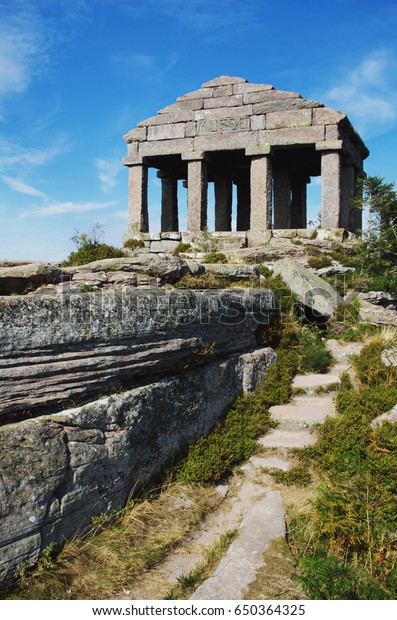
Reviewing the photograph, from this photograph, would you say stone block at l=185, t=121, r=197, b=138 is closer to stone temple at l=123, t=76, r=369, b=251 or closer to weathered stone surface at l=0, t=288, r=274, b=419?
stone temple at l=123, t=76, r=369, b=251

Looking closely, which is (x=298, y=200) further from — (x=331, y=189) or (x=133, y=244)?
(x=133, y=244)

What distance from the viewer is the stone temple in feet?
57.5

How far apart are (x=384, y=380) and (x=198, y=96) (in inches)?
560

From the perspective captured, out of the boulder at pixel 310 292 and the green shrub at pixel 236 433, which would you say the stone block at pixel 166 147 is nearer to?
the boulder at pixel 310 292

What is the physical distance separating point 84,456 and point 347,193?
16.6m

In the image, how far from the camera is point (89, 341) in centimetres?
555

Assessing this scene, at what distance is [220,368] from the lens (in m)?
7.80

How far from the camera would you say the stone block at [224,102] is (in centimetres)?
1842

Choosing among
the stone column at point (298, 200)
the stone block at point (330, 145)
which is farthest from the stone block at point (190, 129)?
the stone column at point (298, 200)

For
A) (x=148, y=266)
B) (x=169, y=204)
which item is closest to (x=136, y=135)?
(x=169, y=204)

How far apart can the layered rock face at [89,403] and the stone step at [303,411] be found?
1.14 meters
